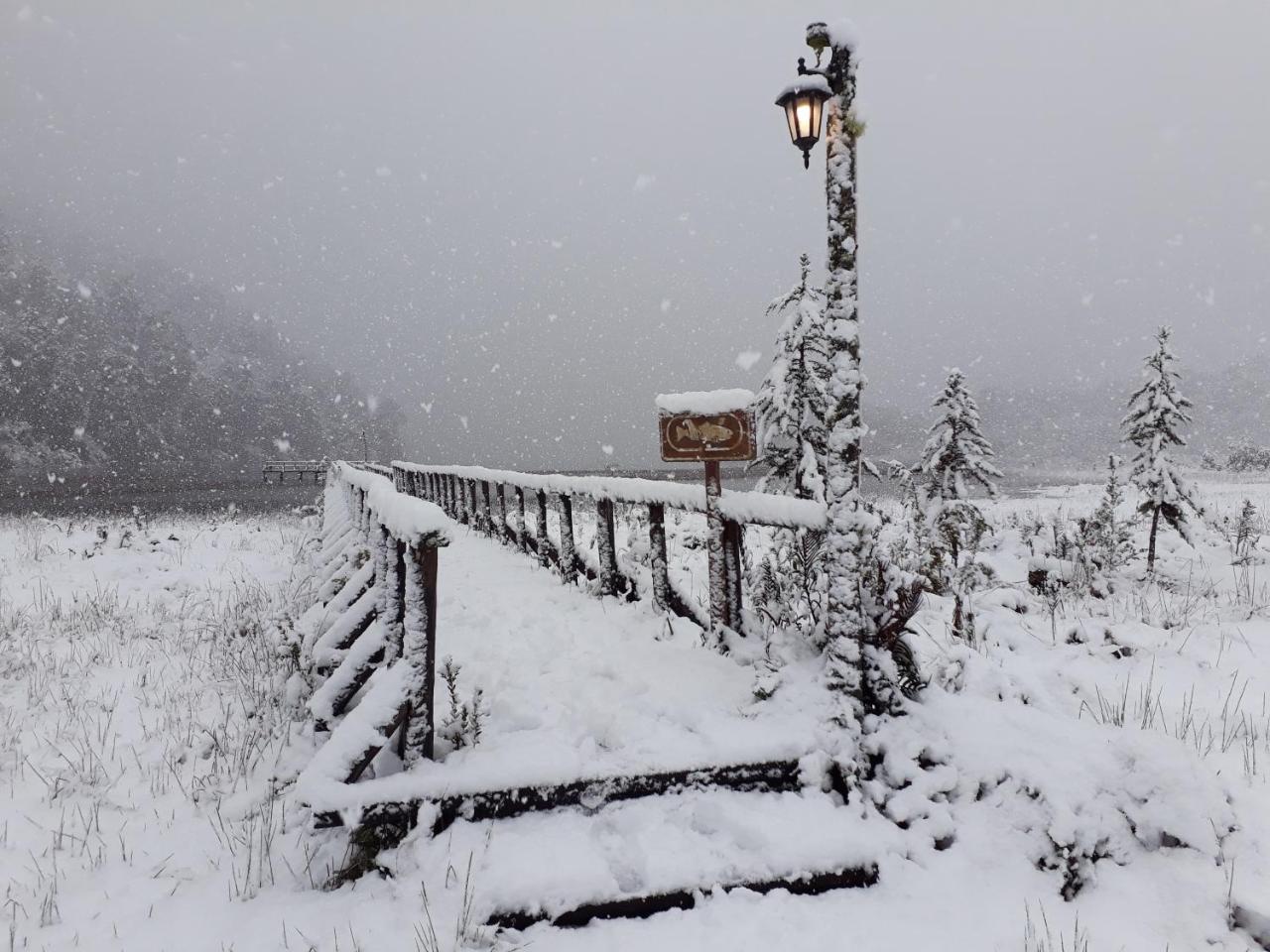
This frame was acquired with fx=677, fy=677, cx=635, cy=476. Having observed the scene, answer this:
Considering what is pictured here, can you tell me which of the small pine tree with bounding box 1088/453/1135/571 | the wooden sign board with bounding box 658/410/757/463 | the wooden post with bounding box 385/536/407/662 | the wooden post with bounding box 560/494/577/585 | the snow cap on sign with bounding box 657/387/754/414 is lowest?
the small pine tree with bounding box 1088/453/1135/571

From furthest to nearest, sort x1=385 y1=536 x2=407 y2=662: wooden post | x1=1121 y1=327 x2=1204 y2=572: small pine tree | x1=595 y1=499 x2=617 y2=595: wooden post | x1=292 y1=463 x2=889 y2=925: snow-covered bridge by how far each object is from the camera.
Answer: x1=1121 y1=327 x2=1204 y2=572: small pine tree, x1=595 y1=499 x2=617 y2=595: wooden post, x1=385 y1=536 x2=407 y2=662: wooden post, x1=292 y1=463 x2=889 y2=925: snow-covered bridge

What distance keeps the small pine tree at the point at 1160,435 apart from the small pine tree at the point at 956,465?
243 cm

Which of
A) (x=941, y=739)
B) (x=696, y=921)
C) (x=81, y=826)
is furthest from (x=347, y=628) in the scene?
(x=941, y=739)

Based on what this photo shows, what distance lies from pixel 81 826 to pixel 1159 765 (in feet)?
17.0

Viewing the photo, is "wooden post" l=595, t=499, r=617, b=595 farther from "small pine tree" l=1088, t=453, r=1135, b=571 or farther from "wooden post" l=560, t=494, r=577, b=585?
"small pine tree" l=1088, t=453, r=1135, b=571

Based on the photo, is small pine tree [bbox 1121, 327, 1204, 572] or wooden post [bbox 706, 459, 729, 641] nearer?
wooden post [bbox 706, 459, 729, 641]

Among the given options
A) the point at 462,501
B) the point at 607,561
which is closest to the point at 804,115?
the point at 607,561

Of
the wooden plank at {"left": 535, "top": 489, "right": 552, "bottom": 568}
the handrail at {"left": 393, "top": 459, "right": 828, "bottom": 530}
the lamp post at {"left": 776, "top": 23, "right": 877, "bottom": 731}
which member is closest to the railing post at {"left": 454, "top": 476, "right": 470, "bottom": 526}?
the wooden plank at {"left": 535, "top": 489, "right": 552, "bottom": 568}

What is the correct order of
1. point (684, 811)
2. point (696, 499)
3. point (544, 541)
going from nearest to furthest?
point (684, 811) → point (696, 499) → point (544, 541)

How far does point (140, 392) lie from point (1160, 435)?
145m

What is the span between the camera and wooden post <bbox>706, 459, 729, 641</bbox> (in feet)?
15.4

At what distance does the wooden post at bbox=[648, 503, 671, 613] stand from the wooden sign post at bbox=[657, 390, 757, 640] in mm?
685

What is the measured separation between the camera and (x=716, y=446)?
14.4 ft

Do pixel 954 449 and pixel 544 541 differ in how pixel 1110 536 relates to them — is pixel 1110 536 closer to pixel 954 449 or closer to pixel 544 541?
pixel 954 449
